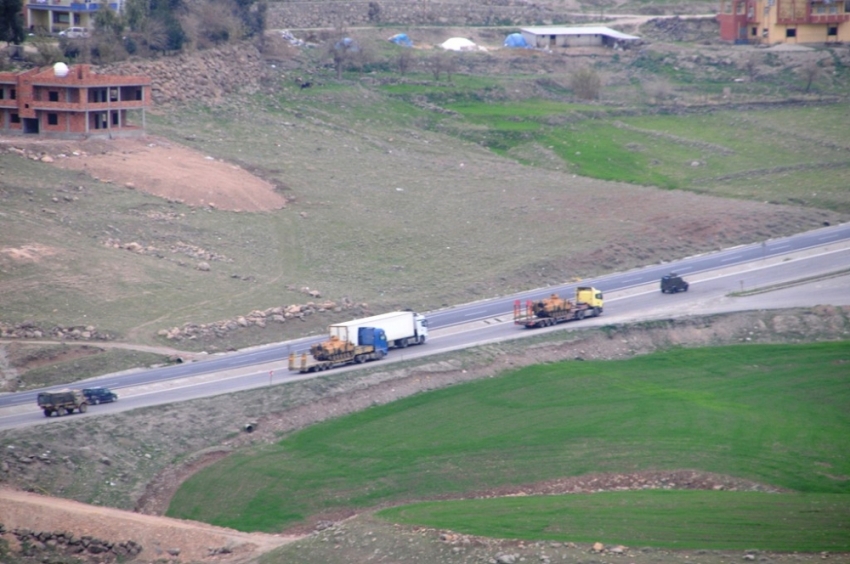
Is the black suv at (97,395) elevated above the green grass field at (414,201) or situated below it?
below

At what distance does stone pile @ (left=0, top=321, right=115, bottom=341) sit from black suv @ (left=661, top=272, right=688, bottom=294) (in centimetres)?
3082

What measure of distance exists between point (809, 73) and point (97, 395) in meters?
84.8

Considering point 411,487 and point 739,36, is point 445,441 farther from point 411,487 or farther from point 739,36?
point 739,36

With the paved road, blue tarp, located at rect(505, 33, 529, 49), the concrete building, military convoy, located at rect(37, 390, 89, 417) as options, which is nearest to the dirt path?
military convoy, located at rect(37, 390, 89, 417)

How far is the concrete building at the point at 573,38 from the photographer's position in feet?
428

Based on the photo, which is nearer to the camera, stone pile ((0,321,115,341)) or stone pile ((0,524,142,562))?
stone pile ((0,524,142,562))

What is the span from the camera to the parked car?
105438 millimetres

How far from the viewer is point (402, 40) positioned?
416 feet

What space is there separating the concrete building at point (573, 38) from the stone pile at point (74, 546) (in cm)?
9499

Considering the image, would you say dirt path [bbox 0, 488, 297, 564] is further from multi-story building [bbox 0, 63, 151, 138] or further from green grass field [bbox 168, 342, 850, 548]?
multi-story building [bbox 0, 63, 151, 138]

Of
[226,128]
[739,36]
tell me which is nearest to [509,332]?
[226,128]

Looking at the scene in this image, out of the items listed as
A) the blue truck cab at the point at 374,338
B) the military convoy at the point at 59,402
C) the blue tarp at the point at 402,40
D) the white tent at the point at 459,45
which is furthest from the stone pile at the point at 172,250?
the white tent at the point at 459,45

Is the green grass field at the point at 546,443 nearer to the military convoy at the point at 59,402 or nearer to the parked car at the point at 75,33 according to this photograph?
the military convoy at the point at 59,402

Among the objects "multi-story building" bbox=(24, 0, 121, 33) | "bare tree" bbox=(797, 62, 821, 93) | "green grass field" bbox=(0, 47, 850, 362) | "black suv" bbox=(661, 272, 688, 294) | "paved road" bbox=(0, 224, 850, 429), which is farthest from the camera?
"bare tree" bbox=(797, 62, 821, 93)
